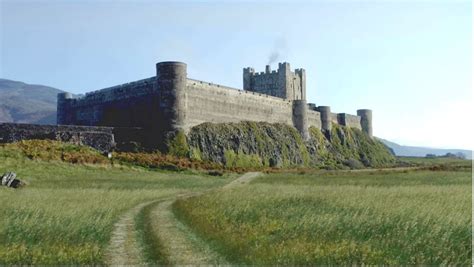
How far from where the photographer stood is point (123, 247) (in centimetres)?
1356

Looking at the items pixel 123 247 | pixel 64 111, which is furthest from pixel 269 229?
pixel 64 111

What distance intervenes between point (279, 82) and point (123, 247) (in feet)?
287

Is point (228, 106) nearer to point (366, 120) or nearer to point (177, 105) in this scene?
point (177, 105)

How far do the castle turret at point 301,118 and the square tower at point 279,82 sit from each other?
252 inches

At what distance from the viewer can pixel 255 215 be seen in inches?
731

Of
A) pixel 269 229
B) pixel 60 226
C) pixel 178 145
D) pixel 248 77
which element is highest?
pixel 248 77

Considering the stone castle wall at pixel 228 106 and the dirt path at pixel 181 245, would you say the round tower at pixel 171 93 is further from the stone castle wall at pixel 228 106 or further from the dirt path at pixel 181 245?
the dirt path at pixel 181 245

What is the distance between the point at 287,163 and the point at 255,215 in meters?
60.9

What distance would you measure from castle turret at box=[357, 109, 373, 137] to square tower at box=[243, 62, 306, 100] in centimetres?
2428

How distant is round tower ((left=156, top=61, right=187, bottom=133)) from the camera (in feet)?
210

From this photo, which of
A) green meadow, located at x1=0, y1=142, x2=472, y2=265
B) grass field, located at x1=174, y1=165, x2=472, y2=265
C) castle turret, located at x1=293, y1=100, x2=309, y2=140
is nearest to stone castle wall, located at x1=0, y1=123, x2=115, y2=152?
green meadow, located at x1=0, y1=142, x2=472, y2=265

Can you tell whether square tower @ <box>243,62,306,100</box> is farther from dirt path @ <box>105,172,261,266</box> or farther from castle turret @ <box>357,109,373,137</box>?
dirt path @ <box>105,172,261,266</box>

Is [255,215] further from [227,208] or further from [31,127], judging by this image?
[31,127]

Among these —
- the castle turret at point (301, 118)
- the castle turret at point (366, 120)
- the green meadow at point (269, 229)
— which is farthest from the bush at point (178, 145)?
the castle turret at point (366, 120)
